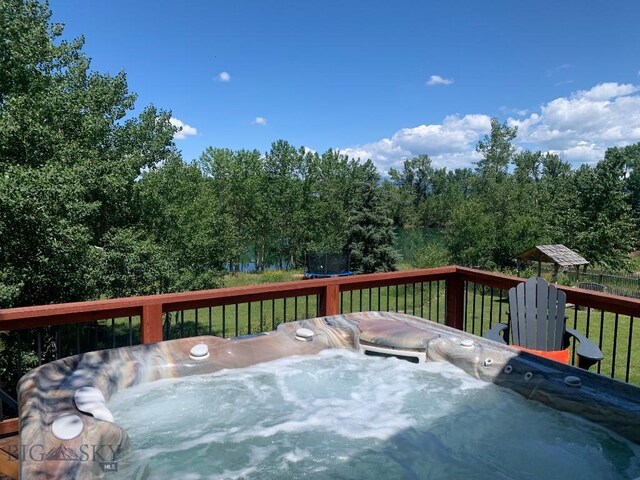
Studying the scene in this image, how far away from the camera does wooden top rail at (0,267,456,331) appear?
90.5 inches

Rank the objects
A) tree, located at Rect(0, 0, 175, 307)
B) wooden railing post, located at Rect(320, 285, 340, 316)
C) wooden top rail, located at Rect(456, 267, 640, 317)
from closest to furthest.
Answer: wooden top rail, located at Rect(456, 267, 640, 317) < wooden railing post, located at Rect(320, 285, 340, 316) < tree, located at Rect(0, 0, 175, 307)

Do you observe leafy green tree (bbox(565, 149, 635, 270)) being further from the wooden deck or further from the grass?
the wooden deck

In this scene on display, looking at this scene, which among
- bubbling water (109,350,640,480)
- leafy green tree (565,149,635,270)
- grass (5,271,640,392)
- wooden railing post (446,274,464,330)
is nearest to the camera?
bubbling water (109,350,640,480)

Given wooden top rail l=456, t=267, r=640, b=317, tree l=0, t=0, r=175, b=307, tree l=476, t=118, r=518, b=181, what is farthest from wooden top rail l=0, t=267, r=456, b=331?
tree l=476, t=118, r=518, b=181

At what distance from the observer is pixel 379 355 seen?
3018 mm

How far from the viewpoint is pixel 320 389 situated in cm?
261

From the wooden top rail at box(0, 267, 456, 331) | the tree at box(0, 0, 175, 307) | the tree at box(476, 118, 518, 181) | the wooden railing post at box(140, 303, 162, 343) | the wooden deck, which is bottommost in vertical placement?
the wooden deck

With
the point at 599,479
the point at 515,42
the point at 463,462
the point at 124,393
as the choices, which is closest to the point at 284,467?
the point at 463,462

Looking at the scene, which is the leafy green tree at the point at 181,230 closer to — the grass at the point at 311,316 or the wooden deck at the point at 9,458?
the grass at the point at 311,316

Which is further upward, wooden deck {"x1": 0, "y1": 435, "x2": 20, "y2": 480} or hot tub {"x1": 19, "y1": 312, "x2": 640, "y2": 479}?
hot tub {"x1": 19, "y1": 312, "x2": 640, "y2": 479}

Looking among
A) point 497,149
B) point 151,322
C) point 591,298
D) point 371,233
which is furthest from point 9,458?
point 497,149

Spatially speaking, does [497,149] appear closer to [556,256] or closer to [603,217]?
[603,217]

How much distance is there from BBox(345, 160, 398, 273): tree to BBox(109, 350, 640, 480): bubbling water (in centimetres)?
1606

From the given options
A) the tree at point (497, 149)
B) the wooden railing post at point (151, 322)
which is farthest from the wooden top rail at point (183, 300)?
the tree at point (497, 149)
